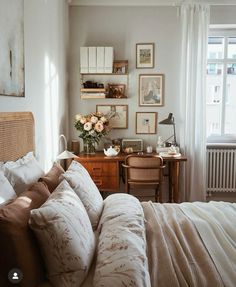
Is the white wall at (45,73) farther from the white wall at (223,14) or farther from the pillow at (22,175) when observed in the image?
the white wall at (223,14)

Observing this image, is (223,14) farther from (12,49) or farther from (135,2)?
(12,49)

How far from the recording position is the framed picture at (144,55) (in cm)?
401

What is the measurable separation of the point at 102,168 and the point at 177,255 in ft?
6.96

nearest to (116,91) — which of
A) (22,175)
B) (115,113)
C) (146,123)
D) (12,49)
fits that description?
(115,113)

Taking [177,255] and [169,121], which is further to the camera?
[169,121]

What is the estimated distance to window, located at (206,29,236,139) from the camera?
4191 mm

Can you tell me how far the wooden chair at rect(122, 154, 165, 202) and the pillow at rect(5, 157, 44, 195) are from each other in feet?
4.80

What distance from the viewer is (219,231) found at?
5.77 feet

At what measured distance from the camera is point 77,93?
4.08m

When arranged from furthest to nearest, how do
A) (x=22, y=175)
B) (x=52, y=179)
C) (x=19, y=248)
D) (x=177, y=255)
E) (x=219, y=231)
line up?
(x=52, y=179)
(x=22, y=175)
(x=219, y=231)
(x=177, y=255)
(x=19, y=248)

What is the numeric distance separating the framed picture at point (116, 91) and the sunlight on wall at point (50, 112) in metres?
0.83

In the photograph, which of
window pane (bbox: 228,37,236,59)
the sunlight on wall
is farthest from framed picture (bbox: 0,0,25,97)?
window pane (bbox: 228,37,236,59)

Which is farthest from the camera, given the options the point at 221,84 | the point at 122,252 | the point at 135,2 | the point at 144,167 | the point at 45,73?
the point at 221,84

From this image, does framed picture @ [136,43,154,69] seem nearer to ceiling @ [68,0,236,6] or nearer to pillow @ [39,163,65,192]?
ceiling @ [68,0,236,6]
